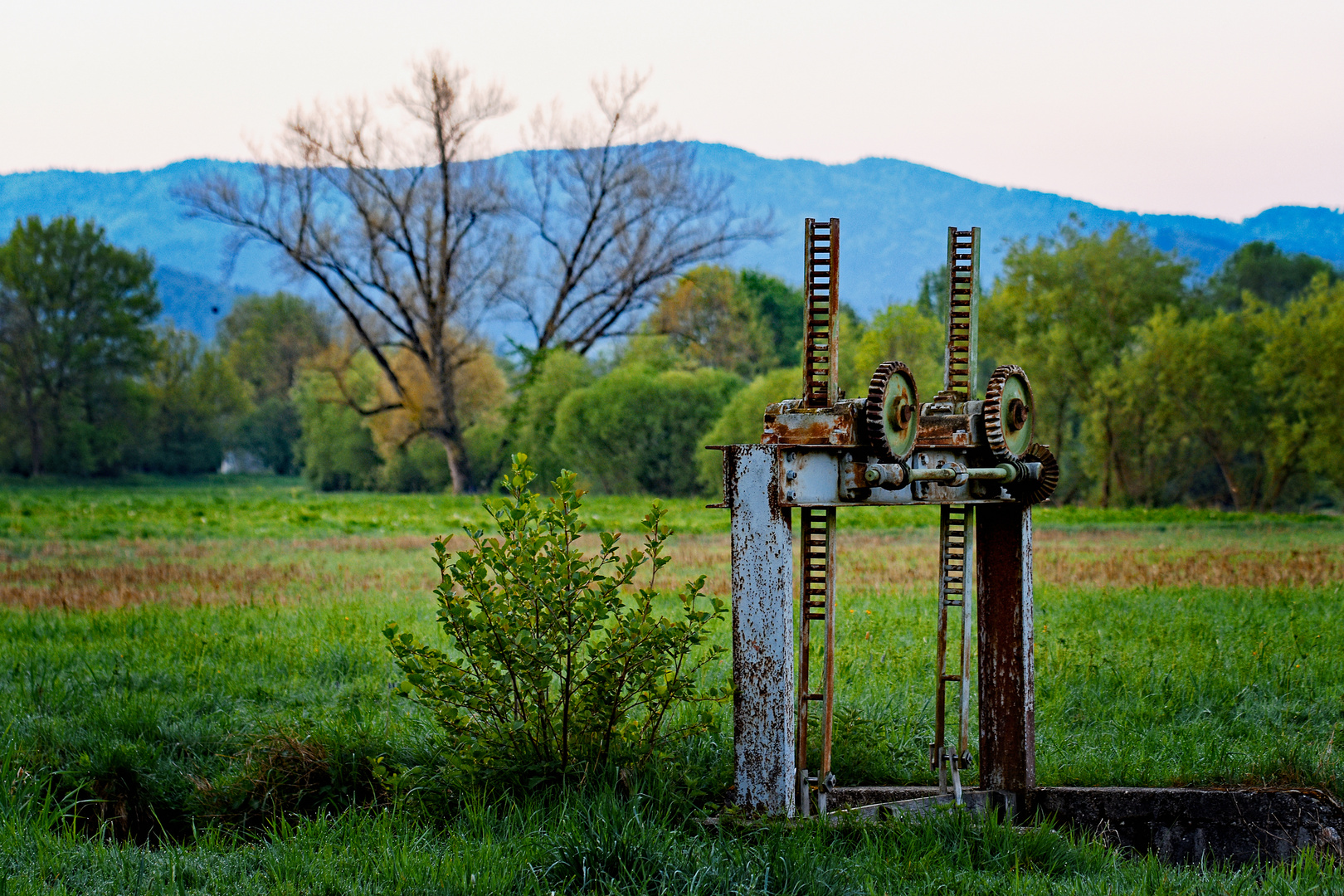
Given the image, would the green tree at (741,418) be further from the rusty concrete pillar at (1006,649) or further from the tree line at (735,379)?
the rusty concrete pillar at (1006,649)

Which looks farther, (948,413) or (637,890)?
(948,413)

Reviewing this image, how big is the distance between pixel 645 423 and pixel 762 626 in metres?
37.9

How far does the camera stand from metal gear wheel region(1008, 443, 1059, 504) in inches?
203

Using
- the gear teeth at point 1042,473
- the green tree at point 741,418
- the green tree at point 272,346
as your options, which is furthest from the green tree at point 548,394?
the green tree at point 272,346

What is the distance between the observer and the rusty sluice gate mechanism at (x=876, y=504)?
14.2 feet

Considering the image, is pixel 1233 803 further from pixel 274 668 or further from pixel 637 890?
pixel 274 668

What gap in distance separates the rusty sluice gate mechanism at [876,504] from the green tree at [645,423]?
3623cm

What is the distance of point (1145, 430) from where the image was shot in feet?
129

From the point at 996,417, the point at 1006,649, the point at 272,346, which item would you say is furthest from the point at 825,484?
the point at 272,346

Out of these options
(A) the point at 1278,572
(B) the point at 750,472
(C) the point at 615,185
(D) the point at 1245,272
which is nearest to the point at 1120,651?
(B) the point at 750,472

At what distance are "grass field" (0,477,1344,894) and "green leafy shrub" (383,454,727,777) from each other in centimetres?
26

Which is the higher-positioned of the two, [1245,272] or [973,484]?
[1245,272]

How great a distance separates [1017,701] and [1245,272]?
6840 cm

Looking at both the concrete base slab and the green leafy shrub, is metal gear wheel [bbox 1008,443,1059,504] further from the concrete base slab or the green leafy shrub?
the green leafy shrub
